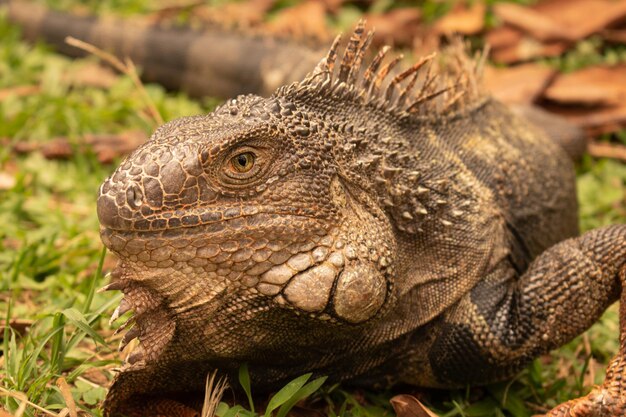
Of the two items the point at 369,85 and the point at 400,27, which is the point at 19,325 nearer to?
the point at 369,85

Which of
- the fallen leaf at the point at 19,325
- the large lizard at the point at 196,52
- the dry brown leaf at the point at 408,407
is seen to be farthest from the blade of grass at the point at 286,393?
the large lizard at the point at 196,52

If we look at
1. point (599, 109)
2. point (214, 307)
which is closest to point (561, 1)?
point (599, 109)

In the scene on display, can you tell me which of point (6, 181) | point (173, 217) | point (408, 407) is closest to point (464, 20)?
point (6, 181)

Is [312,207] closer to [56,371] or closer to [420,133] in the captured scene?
[420,133]

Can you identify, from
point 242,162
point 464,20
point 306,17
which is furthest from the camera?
point 306,17

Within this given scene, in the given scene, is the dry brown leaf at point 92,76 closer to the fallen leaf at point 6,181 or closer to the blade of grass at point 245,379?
the fallen leaf at point 6,181
